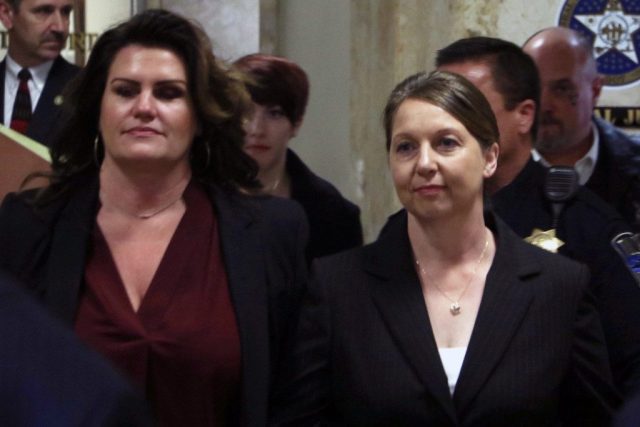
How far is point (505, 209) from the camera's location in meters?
3.21

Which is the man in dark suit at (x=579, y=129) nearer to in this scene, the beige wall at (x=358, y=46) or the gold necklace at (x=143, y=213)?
the beige wall at (x=358, y=46)

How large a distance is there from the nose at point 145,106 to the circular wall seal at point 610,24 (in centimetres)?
217

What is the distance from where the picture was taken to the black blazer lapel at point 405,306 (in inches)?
102

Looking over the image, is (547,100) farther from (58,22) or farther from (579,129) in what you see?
(58,22)

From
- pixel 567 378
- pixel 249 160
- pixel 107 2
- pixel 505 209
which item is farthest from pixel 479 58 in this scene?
pixel 107 2

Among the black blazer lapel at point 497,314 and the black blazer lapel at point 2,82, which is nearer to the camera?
the black blazer lapel at point 497,314

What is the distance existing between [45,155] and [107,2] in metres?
2.20

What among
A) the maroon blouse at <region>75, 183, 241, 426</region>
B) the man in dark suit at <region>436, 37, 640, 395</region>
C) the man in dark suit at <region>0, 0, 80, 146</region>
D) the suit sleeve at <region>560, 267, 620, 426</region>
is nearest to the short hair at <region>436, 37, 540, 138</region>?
the man in dark suit at <region>436, 37, 640, 395</region>

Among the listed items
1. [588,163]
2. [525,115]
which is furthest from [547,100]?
[525,115]

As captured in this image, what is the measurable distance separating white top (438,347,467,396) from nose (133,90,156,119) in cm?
87

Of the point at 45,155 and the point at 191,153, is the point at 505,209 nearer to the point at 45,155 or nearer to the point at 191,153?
the point at 191,153

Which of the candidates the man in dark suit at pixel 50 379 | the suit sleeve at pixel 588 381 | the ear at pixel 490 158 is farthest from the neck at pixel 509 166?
the man in dark suit at pixel 50 379

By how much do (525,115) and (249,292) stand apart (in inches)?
40.7

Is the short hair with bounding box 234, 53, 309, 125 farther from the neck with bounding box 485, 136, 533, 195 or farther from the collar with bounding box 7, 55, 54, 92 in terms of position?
the neck with bounding box 485, 136, 533, 195
